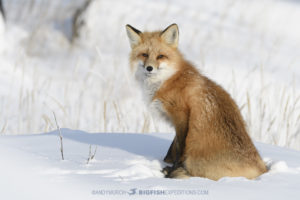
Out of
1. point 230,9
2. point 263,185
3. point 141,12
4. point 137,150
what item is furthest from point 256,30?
point 263,185

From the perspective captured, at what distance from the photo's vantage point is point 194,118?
315 cm

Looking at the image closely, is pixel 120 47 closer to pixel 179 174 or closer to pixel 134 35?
pixel 134 35

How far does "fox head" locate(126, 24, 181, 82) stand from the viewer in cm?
338

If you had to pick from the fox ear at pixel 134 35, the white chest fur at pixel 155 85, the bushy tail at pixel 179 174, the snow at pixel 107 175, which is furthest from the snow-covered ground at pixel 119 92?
the fox ear at pixel 134 35

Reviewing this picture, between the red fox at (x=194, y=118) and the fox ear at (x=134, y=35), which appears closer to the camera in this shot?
the red fox at (x=194, y=118)

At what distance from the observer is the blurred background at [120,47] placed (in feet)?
24.5

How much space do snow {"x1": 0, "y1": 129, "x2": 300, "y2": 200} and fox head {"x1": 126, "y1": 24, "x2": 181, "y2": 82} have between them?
2.27ft

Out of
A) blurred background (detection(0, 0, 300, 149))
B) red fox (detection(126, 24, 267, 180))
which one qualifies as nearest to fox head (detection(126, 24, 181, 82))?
red fox (detection(126, 24, 267, 180))

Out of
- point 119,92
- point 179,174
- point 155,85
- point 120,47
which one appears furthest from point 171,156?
point 120,47

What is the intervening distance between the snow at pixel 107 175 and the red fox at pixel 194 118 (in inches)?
6.9

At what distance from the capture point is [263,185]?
2.62 meters

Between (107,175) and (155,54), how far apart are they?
119cm

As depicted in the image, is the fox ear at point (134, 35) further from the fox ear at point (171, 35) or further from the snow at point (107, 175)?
the snow at point (107, 175)

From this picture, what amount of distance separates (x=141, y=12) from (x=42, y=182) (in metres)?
8.06
